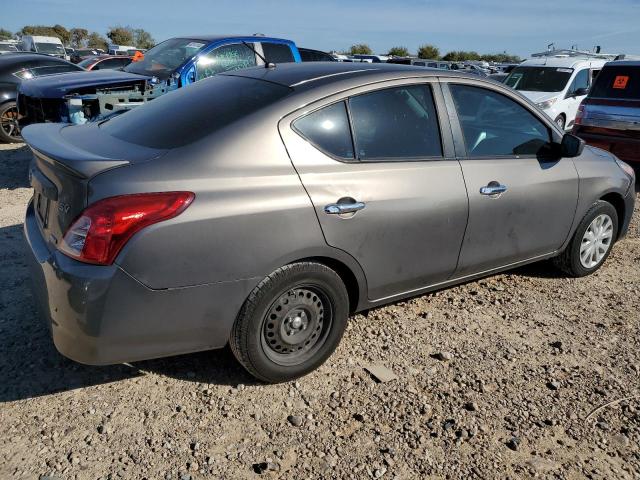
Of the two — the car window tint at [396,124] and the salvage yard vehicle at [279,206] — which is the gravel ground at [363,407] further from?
the car window tint at [396,124]

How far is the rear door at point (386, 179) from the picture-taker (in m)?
2.89

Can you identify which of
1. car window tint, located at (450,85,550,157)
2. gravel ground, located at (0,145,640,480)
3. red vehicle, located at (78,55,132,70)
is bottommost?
red vehicle, located at (78,55,132,70)

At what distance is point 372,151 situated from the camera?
3.14 metres

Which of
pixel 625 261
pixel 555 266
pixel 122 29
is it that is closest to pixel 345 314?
pixel 555 266

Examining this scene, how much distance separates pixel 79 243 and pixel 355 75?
1773 millimetres

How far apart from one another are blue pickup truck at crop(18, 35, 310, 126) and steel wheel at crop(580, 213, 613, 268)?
11.2ft

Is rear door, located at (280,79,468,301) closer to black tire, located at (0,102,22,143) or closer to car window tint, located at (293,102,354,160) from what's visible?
car window tint, located at (293,102,354,160)

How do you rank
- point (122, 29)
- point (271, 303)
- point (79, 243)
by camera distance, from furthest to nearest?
1. point (122, 29)
2. point (271, 303)
3. point (79, 243)

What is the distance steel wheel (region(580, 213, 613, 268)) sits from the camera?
449 centimetres

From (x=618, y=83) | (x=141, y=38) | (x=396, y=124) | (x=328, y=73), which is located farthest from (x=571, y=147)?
(x=141, y=38)

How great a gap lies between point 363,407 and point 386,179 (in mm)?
1240

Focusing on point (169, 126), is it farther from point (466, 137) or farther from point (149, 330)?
point (466, 137)

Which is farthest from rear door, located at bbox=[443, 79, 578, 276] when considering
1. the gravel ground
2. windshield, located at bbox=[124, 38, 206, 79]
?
windshield, located at bbox=[124, 38, 206, 79]

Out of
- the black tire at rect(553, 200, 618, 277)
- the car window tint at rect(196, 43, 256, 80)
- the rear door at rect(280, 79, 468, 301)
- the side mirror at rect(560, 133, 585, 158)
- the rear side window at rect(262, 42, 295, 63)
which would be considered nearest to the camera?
the rear door at rect(280, 79, 468, 301)
